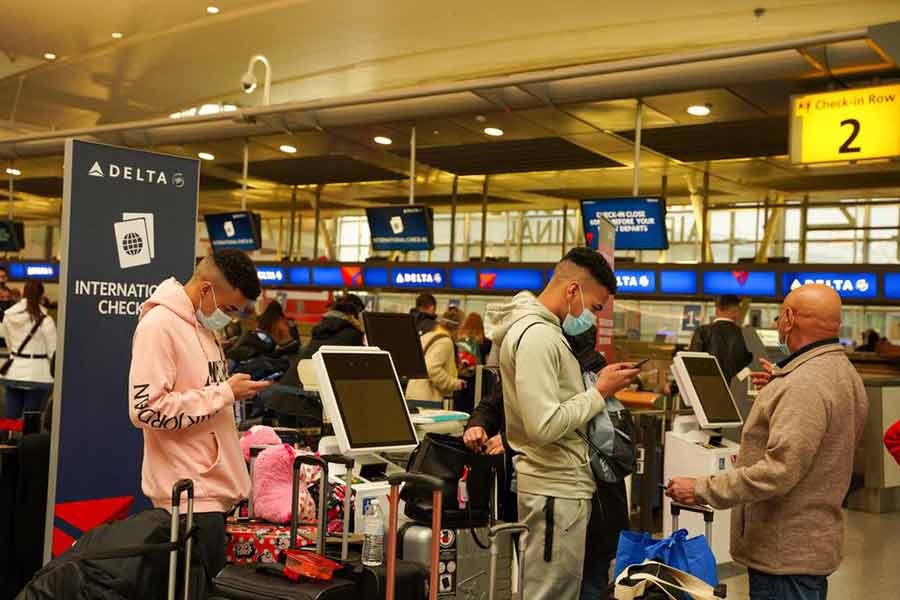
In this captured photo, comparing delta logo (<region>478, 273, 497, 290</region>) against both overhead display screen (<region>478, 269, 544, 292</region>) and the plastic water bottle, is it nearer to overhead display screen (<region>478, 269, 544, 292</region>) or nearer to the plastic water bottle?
overhead display screen (<region>478, 269, 544, 292</region>)

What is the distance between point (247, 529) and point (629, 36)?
348 inches

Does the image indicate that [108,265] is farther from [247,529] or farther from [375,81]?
[375,81]

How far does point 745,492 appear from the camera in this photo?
3.19 metres

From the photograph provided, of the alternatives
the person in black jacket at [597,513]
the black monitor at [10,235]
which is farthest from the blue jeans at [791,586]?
the black monitor at [10,235]

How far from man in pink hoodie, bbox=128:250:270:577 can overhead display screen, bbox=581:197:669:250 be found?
25.1 feet

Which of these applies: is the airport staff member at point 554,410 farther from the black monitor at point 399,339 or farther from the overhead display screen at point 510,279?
the overhead display screen at point 510,279

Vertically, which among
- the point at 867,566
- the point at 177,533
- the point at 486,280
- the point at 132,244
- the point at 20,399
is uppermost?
the point at 486,280

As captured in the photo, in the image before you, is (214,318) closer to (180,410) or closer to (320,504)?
(180,410)

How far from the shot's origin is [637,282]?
13.4 metres

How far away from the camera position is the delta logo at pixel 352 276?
15758 millimetres

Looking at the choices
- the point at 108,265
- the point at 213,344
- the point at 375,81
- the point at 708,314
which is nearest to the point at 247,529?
the point at 213,344

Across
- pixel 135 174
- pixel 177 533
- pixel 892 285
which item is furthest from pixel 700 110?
pixel 177 533

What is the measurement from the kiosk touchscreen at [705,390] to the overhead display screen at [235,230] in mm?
9503

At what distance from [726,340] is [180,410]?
678 centimetres
